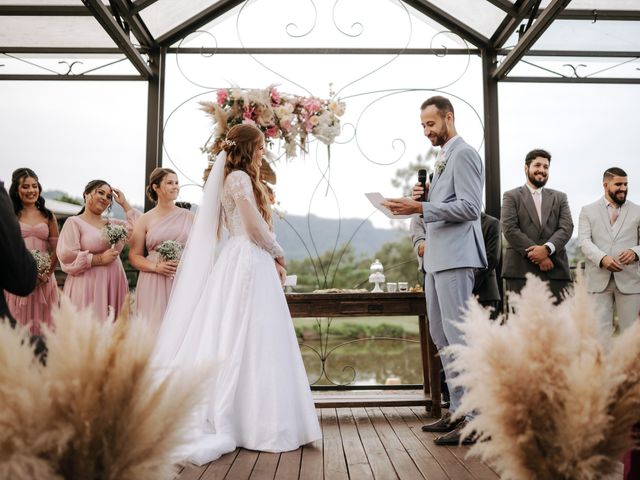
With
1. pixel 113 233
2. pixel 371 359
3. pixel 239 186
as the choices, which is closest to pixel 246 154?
pixel 239 186

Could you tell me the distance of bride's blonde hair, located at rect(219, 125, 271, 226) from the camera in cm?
360

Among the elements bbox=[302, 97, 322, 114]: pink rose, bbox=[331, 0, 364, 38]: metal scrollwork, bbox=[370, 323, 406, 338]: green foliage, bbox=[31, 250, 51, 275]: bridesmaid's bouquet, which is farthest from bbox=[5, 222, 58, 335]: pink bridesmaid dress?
bbox=[370, 323, 406, 338]: green foliage

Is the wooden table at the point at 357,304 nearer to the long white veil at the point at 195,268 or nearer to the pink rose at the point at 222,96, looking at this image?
the long white veil at the point at 195,268

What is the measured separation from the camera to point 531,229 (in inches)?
184

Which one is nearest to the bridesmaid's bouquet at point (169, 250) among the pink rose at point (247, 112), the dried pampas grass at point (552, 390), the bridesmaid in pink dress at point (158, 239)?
the bridesmaid in pink dress at point (158, 239)

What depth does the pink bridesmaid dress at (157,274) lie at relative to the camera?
4184mm

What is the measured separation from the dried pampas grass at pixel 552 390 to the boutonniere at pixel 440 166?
2.60 m

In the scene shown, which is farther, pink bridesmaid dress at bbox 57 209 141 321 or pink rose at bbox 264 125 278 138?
pink rose at bbox 264 125 278 138

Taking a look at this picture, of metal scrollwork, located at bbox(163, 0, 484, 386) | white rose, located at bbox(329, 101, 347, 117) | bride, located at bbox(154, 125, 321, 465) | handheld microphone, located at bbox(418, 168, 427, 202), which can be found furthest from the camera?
metal scrollwork, located at bbox(163, 0, 484, 386)

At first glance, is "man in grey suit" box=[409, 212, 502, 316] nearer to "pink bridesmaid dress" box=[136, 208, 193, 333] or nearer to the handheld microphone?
the handheld microphone

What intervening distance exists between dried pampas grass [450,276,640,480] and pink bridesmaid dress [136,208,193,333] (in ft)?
11.0

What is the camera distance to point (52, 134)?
17.8 feet

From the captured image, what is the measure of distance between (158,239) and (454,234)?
6.81 feet

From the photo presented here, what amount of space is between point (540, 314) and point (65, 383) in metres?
0.75
